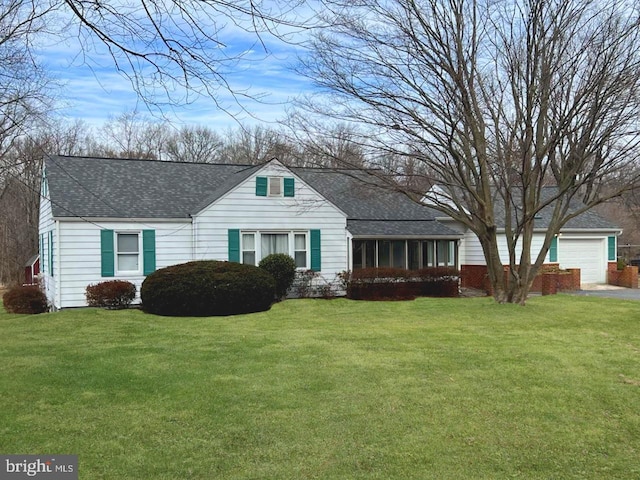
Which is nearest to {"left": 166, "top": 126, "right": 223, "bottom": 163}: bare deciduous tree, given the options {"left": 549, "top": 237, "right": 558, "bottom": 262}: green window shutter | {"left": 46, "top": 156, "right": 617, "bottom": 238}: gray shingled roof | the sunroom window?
{"left": 46, "top": 156, "right": 617, "bottom": 238}: gray shingled roof

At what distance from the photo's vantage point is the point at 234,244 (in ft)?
58.0

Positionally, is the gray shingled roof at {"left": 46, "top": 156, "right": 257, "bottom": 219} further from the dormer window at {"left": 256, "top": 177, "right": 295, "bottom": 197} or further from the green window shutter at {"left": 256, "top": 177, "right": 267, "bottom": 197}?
the dormer window at {"left": 256, "top": 177, "right": 295, "bottom": 197}

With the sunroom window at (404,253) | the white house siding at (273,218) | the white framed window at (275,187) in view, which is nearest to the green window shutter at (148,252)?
the white house siding at (273,218)

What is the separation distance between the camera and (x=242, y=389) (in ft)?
22.2

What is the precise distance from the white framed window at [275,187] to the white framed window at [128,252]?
431 cm

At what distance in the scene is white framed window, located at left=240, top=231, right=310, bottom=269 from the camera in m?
18.0

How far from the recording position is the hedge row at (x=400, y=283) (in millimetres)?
18391

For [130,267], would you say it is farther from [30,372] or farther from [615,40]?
[615,40]

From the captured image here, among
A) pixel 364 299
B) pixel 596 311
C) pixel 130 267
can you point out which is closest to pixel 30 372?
pixel 130 267

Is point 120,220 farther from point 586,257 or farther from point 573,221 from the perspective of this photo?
point 586,257

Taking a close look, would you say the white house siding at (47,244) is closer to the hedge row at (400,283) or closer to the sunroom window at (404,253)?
the hedge row at (400,283)

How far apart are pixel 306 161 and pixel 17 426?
12.1 metres

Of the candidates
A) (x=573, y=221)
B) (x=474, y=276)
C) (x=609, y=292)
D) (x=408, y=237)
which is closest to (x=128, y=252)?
(x=408, y=237)

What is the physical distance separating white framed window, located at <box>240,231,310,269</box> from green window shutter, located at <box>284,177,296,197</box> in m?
1.25
